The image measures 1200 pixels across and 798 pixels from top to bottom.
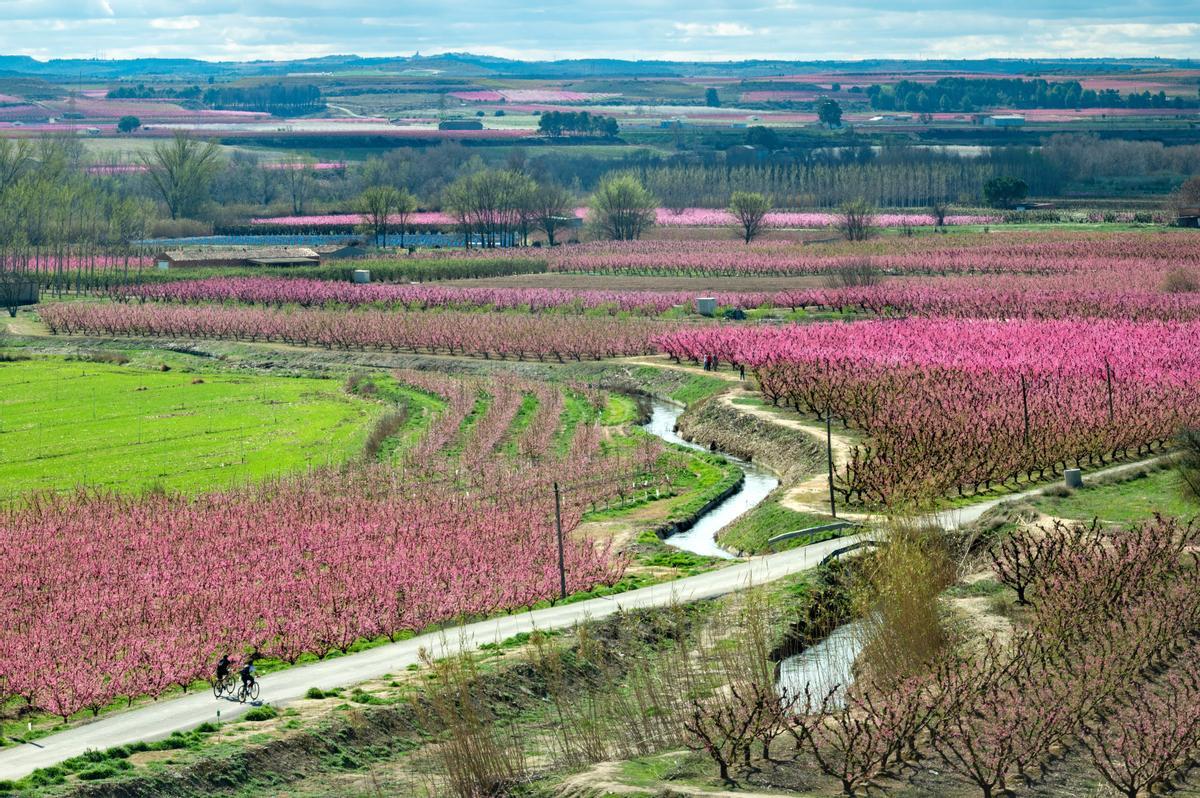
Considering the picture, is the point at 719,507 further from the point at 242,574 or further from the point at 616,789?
the point at 616,789

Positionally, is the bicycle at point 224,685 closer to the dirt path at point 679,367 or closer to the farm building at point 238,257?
the dirt path at point 679,367

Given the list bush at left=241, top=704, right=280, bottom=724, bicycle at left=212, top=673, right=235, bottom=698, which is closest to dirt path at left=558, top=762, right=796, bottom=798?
bush at left=241, top=704, right=280, bottom=724

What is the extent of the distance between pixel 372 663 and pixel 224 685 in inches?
127

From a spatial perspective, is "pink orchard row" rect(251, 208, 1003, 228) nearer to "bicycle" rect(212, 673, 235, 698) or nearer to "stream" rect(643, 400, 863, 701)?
"stream" rect(643, 400, 863, 701)

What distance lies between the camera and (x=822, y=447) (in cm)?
4881

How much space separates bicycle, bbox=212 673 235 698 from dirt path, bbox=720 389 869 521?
56.5 ft

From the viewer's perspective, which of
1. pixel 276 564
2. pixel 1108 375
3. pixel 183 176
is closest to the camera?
pixel 276 564

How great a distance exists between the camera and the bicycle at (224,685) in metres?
26.8

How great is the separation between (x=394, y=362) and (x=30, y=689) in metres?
50.3

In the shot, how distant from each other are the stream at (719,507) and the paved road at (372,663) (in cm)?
388

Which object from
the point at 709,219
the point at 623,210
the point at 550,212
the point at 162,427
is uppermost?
the point at 162,427

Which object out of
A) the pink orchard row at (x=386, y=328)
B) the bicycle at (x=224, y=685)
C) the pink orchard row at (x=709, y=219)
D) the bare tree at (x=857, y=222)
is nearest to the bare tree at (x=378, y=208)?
the pink orchard row at (x=709, y=219)

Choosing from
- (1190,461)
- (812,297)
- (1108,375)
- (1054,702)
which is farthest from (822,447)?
(812,297)

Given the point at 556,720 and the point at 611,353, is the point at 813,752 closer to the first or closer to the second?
the point at 556,720
